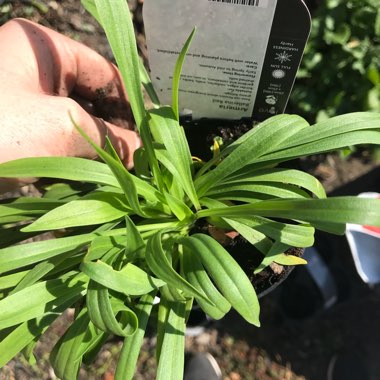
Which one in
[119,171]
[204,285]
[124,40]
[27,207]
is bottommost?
[204,285]

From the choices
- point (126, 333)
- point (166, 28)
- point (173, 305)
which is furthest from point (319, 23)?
point (126, 333)

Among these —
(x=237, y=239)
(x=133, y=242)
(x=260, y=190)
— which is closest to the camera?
(x=133, y=242)

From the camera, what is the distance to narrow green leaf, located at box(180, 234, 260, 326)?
629mm

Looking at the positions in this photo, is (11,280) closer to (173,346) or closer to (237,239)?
(173,346)

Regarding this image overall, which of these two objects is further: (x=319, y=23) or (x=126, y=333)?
(x=319, y=23)

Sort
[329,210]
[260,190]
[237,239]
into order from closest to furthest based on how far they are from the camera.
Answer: [329,210], [260,190], [237,239]

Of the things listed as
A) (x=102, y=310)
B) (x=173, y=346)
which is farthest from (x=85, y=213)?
(x=173, y=346)

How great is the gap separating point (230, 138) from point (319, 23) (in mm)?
690

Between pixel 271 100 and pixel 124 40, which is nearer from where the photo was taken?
pixel 124 40

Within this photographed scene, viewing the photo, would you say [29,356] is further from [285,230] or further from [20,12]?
[20,12]

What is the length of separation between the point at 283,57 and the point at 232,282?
0.43 meters

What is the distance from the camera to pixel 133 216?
0.89 m

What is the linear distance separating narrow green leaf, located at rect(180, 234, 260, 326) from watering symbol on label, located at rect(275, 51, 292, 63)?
15.0 inches

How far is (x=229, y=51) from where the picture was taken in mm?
804
